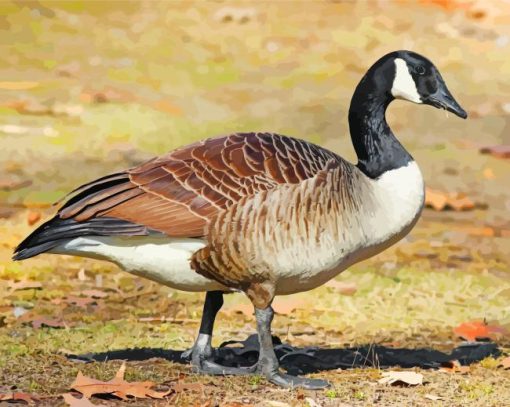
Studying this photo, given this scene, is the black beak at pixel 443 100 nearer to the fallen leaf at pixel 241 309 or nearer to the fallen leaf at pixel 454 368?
the fallen leaf at pixel 454 368

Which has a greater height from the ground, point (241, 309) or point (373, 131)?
point (373, 131)

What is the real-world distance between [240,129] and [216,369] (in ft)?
23.7

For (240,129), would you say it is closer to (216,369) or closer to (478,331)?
(478,331)

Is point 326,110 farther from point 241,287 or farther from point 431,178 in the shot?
point 241,287

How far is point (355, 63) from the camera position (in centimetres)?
1703

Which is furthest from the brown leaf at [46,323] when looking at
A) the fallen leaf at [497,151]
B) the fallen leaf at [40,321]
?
the fallen leaf at [497,151]

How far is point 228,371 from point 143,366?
0.46 meters

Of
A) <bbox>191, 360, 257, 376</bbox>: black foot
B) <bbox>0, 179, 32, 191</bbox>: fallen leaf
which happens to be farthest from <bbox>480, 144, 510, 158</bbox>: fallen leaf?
<bbox>191, 360, 257, 376</bbox>: black foot

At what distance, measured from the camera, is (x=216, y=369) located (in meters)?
6.18

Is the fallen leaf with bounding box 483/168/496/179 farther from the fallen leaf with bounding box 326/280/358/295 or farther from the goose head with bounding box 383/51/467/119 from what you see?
the goose head with bounding box 383/51/467/119

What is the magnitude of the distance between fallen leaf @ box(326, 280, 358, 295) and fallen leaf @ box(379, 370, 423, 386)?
210 centimetres

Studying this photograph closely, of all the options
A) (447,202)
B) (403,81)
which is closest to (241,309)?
(403,81)

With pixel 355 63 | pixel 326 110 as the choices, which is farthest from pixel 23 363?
pixel 355 63

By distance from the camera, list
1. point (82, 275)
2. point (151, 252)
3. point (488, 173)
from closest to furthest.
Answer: point (151, 252)
point (82, 275)
point (488, 173)
